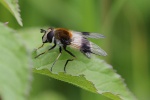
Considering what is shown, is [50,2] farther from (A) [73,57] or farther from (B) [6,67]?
(B) [6,67]

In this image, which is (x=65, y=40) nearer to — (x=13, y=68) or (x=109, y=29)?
(x=13, y=68)

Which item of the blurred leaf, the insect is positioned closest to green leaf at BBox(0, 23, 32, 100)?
the insect

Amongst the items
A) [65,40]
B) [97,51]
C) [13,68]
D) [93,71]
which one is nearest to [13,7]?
[13,68]

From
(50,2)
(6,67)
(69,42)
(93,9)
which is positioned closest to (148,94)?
(93,9)

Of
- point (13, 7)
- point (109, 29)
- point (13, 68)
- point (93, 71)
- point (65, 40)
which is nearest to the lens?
point (13, 68)

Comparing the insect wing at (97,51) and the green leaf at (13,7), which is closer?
the green leaf at (13,7)

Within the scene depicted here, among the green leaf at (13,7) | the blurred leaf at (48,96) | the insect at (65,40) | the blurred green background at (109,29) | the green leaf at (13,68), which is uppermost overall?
the blurred green background at (109,29)

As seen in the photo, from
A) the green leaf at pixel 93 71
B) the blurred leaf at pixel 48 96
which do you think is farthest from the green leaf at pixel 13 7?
the blurred leaf at pixel 48 96

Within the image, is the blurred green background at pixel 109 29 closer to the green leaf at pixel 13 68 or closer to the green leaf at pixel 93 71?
the green leaf at pixel 93 71
